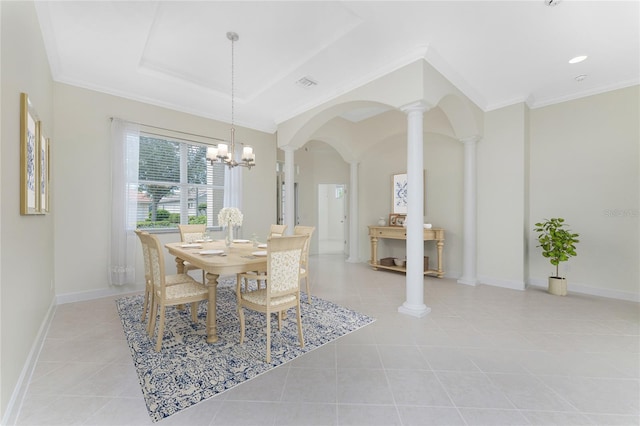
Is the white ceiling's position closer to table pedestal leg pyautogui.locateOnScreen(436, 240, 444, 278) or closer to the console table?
the console table

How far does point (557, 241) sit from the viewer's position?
3705 mm

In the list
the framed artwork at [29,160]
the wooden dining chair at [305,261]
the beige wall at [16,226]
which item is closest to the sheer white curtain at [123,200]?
the beige wall at [16,226]

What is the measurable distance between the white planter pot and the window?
17.4ft

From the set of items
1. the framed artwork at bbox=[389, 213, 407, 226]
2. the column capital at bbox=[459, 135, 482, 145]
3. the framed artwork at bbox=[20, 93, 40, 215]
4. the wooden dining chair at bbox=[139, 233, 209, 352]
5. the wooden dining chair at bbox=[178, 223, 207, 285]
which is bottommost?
the wooden dining chair at bbox=[139, 233, 209, 352]

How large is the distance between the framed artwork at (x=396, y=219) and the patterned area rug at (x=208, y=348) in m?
2.71

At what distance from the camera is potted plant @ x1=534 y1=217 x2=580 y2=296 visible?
12.1ft

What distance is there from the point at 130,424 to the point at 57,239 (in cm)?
302

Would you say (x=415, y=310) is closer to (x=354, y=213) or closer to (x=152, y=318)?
(x=152, y=318)

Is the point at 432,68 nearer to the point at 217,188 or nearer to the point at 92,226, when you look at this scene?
the point at 217,188

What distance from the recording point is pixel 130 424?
1457mm

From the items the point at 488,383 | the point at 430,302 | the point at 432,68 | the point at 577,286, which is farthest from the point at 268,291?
the point at 577,286

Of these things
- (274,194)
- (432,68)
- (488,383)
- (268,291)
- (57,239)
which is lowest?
(488,383)

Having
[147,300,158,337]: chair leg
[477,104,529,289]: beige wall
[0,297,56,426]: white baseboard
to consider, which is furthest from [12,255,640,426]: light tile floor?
[477,104,529,289]: beige wall

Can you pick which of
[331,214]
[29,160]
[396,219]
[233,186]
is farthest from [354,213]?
[29,160]
